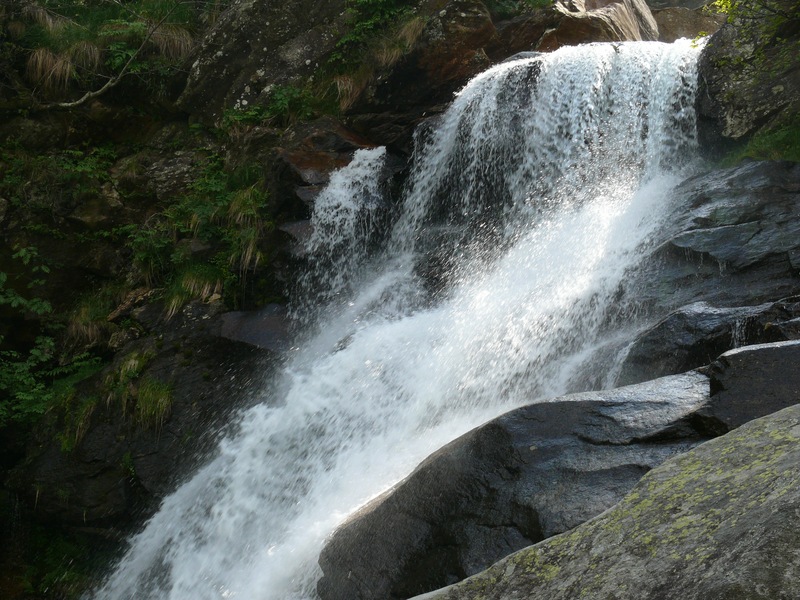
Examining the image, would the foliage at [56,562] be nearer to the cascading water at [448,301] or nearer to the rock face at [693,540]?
the cascading water at [448,301]

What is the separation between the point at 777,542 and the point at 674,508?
1.36ft

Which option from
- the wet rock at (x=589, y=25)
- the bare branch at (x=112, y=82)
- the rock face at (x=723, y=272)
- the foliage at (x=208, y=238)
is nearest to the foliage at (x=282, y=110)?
the foliage at (x=208, y=238)

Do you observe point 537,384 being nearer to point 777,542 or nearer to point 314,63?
point 777,542

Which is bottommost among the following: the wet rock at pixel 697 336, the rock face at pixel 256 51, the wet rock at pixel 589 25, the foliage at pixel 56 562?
the foliage at pixel 56 562

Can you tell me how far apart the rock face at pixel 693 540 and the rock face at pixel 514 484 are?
1.26 metres

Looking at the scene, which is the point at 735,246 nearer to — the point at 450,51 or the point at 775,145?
the point at 775,145

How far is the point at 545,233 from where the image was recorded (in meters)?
8.15

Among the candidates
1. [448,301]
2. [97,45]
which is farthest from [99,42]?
[448,301]

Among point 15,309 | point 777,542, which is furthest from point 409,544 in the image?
point 15,309

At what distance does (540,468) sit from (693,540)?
1.92 metres

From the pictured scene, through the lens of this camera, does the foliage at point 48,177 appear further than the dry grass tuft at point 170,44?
No

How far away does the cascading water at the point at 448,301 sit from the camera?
5.75 m

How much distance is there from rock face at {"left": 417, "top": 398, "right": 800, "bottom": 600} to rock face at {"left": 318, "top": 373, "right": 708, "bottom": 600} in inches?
49.7

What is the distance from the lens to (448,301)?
310 inches
